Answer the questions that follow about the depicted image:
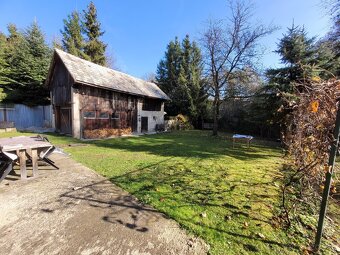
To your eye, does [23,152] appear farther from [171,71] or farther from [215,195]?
[171,71]

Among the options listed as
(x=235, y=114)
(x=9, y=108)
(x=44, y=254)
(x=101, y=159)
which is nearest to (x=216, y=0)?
(x=235, y=114)

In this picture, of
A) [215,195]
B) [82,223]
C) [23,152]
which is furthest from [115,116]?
[82,223]

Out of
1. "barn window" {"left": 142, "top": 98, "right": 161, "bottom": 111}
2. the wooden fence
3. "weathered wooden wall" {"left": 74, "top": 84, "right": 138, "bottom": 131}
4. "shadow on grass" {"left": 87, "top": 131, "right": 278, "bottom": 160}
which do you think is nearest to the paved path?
"shadow on grass" {"left": 87, "top": 131, "right": 278, "bottom": 160}

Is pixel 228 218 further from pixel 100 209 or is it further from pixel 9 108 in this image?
pixel 9 108

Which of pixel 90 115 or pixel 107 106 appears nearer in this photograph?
pixel 90 115

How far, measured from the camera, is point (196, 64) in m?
26.8

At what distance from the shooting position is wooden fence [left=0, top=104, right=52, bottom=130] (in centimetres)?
1681

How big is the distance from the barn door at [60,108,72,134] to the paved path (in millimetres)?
10137

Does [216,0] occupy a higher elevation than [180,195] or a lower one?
higher

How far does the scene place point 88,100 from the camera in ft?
43.6

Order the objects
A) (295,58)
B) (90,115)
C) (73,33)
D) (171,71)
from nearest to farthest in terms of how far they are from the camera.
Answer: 1. (295,58)
2. (90,115)
3. (73,33)
4. (171,71)

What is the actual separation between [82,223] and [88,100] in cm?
1199

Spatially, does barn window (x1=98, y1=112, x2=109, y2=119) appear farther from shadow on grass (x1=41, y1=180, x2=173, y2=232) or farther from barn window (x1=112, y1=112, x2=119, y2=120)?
shadow on grass (x1=41, y1=180, x2=173, y2=232)

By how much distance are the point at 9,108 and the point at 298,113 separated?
2241 centimetres
